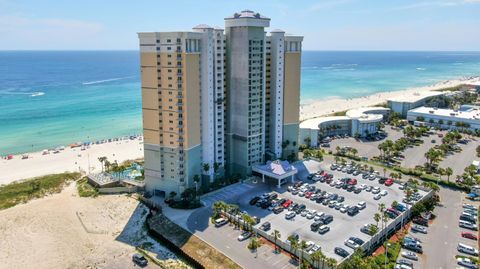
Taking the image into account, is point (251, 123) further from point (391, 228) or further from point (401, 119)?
point (401, 119)

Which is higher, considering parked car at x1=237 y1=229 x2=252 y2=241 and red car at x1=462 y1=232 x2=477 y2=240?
red car at x1=462 y1=232 x2=477 y2=240

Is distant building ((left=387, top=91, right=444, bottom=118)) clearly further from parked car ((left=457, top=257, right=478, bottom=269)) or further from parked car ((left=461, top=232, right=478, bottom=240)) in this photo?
parked car ((left=457, top=257, right=478, bottom=269))

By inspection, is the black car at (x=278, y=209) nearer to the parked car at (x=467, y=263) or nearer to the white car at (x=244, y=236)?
the white car at (x=244, y=236)

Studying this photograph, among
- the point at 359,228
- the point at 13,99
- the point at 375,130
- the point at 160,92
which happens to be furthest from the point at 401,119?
the point at 13,99

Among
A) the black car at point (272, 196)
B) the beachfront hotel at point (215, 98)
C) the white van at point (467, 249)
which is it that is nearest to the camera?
the white van at point (467, 249)

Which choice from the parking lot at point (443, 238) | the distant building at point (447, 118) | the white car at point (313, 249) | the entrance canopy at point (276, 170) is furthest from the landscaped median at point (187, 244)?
the distant building at point (447, 118)

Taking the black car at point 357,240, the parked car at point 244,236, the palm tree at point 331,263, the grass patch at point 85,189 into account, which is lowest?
the grass patch at point 85,189

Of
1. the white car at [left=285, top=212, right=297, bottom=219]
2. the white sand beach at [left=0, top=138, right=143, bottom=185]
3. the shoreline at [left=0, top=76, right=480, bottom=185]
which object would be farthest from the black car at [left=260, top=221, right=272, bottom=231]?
the white sand beach at [left=0, top=138, right=143, bottom=185]
